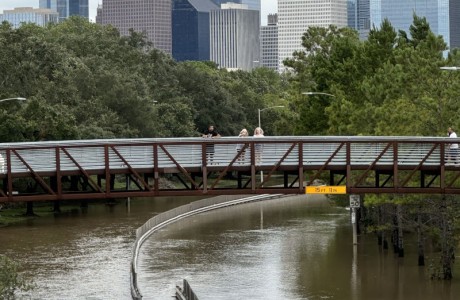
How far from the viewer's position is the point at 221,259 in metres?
90.8

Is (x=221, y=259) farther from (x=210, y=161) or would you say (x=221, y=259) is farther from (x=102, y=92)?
(x=102, y=92)

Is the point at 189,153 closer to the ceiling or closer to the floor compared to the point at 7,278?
closer to the ceiling

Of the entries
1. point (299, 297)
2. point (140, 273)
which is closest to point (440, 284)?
point (299, 297)

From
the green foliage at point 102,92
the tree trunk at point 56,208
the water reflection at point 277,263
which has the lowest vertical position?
the water reflection at point 277,263

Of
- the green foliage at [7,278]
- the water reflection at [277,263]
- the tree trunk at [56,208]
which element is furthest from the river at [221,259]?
the green foliage at [7,278]

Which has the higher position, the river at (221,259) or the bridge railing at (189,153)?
the bridge railing at (189,153)

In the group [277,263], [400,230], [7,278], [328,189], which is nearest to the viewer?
[7,278]

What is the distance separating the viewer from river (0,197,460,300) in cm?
7731

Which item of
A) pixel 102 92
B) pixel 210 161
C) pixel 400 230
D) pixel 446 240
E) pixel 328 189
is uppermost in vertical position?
pixel 102 92

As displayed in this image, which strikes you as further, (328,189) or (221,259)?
(221,259)

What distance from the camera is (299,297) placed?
75.2 metres

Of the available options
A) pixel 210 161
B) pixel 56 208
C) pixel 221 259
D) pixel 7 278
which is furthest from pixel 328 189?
pixel 56 208

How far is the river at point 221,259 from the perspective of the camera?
77.3 m

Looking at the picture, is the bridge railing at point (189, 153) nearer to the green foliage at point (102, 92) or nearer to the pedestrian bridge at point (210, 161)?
the pedestrian bridge at point (210, 161)
